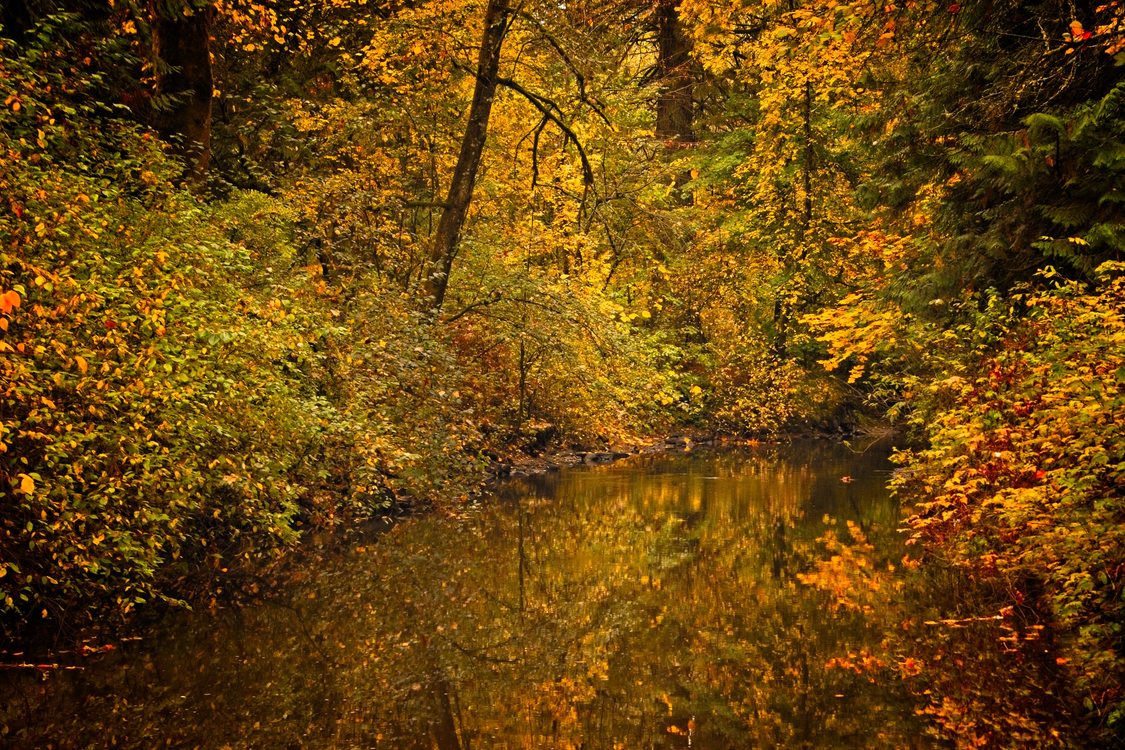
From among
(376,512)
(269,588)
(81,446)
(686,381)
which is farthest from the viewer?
(686,381)

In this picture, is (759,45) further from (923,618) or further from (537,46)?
(923,618)

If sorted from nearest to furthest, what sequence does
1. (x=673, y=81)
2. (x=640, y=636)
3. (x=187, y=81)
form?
(x=640, y=636) < (x=187, y=81) < (x=673, y=81)

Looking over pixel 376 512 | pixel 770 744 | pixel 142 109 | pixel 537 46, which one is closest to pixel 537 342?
pixel 376 512

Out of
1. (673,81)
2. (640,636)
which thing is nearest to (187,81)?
(640,636)

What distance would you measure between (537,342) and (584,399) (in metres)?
1.80

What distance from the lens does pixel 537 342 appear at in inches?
649

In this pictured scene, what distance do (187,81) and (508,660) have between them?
719 cm

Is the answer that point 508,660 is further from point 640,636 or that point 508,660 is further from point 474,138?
point 474,138

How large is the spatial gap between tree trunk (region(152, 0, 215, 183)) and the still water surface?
458 centimetres

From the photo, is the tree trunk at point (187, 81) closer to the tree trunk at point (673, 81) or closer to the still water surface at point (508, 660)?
the still water surface at point (508, 660)

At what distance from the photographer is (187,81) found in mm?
11008

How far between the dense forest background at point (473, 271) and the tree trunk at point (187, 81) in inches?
1.3

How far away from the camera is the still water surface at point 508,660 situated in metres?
6.01

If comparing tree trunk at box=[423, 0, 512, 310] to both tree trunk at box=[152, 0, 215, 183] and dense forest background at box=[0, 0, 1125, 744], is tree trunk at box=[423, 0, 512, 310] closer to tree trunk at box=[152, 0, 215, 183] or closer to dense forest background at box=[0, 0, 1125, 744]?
dense forest background at box=[0, 0, 1125, 744]
